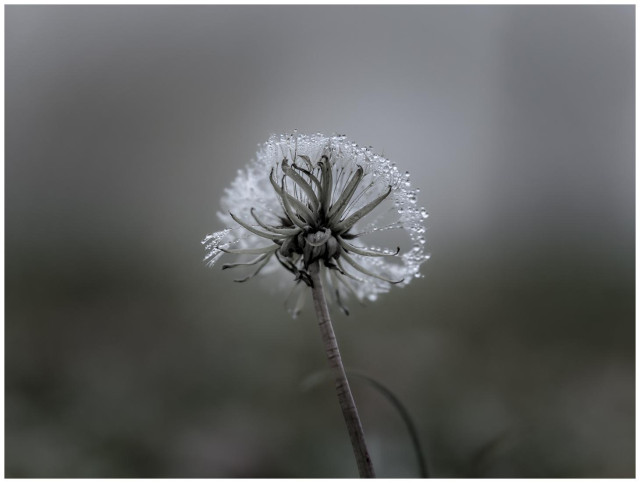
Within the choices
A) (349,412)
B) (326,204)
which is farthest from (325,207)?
(349,412)

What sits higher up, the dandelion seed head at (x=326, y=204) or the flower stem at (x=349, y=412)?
the dandelion seed head at (x=326, y=204)

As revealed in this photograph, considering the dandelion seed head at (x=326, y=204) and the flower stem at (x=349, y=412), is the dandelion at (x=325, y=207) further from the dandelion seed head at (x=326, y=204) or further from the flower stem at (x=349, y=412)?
the flower stem at (x=349, y=412)

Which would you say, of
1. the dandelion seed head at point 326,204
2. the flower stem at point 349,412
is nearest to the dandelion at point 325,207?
the dandelion seed head at point 326,204

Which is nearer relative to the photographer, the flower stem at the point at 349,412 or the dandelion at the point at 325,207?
the flower stem at the point at 349,412

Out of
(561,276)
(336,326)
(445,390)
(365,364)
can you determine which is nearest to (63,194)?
(336,326)

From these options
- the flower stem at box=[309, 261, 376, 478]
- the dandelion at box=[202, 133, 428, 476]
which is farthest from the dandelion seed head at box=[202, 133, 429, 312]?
the flower stem at box=[309, 261, 376, 478]

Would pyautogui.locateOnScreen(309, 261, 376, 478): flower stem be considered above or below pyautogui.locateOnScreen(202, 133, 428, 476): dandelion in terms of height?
below

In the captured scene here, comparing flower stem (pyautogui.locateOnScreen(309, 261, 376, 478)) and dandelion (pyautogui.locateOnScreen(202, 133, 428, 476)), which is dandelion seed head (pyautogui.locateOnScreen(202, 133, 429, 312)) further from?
flower stem (pyautogui.locateOnScreen(309, 261, 376, 478))

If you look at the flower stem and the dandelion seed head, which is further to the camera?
the dandelion seed head

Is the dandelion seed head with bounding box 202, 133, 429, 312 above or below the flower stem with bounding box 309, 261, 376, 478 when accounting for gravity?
above

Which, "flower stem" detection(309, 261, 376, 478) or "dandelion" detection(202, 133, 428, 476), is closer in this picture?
"flower stem" detection(309, 261, 376, 478)

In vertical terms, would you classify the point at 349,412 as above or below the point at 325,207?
below

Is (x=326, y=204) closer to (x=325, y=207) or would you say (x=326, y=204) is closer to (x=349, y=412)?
(x=325, y=207)

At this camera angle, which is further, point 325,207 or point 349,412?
point 325,207
